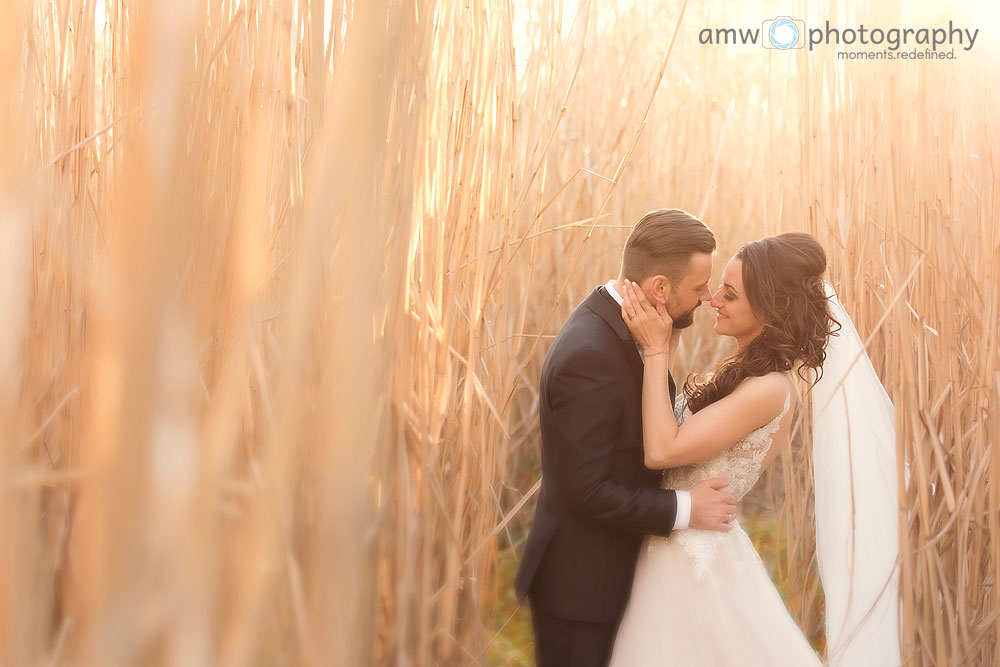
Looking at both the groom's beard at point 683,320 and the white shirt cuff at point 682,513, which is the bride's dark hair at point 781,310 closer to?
the groom's beard at point 683,320

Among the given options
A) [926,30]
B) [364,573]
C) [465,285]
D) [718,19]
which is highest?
[718,19]

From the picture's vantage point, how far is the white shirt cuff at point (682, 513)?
1871mm

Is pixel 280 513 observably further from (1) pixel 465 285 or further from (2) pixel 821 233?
(2) pixel 821 233

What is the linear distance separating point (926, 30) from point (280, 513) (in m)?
2.40

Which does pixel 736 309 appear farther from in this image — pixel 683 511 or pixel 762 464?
pixel 683 511

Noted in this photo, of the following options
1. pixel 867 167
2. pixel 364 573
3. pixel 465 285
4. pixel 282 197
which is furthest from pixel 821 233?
pixel 364 573

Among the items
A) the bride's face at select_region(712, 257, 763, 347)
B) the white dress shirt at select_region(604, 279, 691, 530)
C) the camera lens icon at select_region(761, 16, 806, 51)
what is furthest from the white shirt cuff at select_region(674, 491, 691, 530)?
the camera lens icon at select_region(761, 16, 806, 51)

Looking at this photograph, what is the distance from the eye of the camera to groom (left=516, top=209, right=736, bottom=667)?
6.13 ft

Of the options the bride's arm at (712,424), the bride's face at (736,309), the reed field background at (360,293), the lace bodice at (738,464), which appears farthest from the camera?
the bride's face at (736,309)

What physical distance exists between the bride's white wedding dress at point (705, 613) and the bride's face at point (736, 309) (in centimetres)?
35

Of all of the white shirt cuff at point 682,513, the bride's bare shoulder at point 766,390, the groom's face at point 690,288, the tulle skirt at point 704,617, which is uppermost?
the groom's face at point 690,288

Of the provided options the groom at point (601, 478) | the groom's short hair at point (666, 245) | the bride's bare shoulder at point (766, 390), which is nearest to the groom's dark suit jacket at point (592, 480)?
the groom at point (601, 478)

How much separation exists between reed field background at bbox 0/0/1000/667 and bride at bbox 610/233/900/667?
114 mm

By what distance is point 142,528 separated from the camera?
32 cm
